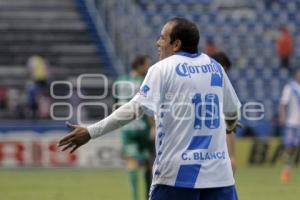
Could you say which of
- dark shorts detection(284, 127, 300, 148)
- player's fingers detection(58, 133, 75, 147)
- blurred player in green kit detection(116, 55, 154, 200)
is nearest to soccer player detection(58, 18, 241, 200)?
player's fingers detection(58, 133, 75, 147)

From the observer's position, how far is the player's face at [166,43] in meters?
7.16

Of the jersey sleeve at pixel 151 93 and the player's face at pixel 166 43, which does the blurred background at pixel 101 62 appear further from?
the jersey sleeve at pixel 151 93

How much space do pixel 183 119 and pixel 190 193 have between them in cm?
52

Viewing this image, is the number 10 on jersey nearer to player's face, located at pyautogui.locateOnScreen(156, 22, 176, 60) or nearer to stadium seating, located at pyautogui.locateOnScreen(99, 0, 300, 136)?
player's face, located at pyautogui.locateOnScreen(156, 22, 176, 60)

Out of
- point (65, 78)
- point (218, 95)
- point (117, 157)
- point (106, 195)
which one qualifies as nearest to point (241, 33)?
point (65, 78)

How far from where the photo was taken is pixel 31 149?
79.8ft

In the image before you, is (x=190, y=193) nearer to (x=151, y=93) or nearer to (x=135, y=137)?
(x=151, y=93)

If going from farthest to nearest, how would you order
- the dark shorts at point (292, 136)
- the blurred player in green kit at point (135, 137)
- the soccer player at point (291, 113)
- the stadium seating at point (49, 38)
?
1. the stadium seating at point (49, 38)
2. the dark shorts at point (292, 136)
3. the soccer player at point (291, 113)
4. the blurred player in green kit at point (135, 137)

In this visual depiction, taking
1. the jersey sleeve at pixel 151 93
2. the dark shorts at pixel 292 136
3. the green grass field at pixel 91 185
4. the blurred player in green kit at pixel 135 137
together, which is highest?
the jersey sleeve at pixel 151 93

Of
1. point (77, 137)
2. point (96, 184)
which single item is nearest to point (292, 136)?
point (96, 184)

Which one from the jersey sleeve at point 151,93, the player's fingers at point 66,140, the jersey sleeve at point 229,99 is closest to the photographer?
the player's fingers at point 66,140

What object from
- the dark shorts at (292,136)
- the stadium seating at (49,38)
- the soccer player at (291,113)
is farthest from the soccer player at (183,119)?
the stadium seating at (49,38)

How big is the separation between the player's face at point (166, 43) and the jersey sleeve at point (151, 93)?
0.83 ft

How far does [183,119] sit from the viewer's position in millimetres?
7055
